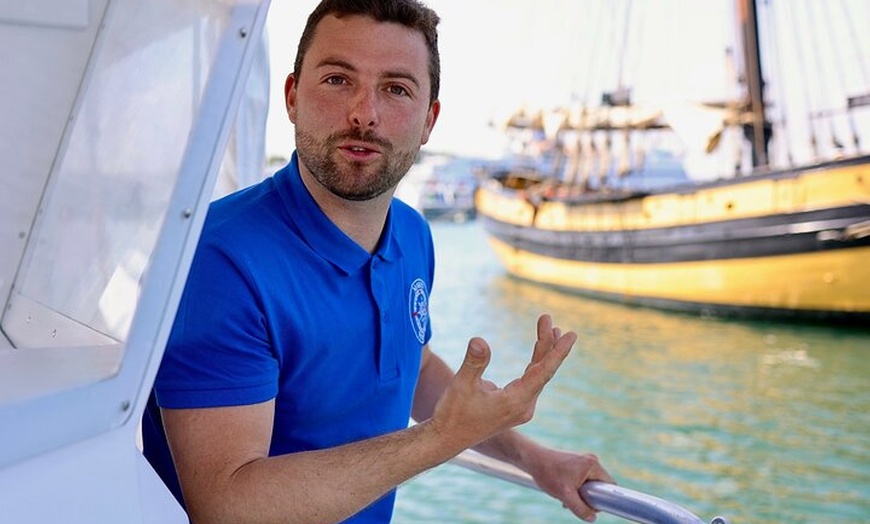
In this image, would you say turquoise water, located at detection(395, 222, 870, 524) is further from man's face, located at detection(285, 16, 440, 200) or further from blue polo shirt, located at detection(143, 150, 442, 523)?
man's face, located at detection(285, 16, 440, 200)

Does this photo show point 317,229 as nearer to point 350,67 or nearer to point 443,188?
point 350,67

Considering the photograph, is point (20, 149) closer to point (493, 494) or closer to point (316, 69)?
point (316, 69)

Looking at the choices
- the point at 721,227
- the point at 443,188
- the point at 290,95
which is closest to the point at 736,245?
the point at 721,227

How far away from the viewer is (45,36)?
4.90 feet

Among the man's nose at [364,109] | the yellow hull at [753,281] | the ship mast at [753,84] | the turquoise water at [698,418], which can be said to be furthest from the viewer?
the ship mast at [753,84]

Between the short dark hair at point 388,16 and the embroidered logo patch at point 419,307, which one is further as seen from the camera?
the embroidered logo patch at point 419,307

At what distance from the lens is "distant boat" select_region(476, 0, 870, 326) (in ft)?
50.9

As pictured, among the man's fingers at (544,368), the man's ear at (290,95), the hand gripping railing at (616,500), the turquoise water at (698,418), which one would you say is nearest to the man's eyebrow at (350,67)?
the man's ear at (290,95)

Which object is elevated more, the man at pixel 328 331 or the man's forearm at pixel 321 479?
the man at pixel 328 331

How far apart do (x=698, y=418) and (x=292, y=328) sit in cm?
918

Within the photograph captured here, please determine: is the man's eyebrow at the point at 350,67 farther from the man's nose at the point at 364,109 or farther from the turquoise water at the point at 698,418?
the turquoise water at the point at 698,418

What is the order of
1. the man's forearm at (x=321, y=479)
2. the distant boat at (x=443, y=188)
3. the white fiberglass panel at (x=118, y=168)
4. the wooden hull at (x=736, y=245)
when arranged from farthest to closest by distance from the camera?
1. the distant boat at (x=443, y=188)
2. the wooden hull at (x=736, y=245)
3. the man's forearm at (x=321, y=479)
4. the white fiberglass panel at (x=118, y=168)

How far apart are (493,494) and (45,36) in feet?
22.3

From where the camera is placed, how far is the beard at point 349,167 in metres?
1.49
